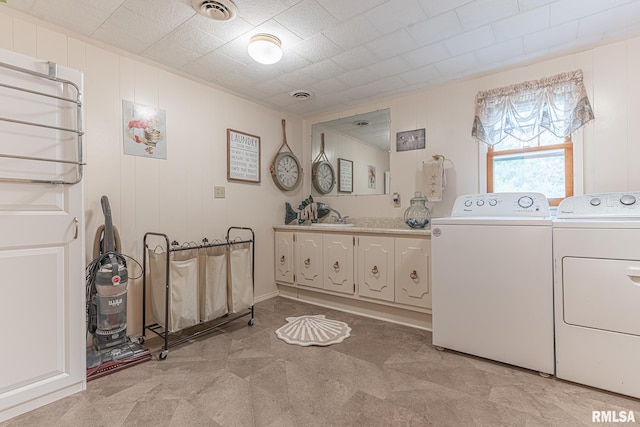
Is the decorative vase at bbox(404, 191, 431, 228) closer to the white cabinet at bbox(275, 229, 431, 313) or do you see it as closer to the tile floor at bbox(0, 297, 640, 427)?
the white cabinet at bbox(275, 229, 431, 313)

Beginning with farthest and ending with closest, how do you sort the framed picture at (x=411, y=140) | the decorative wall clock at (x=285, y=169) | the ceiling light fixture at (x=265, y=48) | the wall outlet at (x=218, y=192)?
the decorative wall clock at (x=285, y=169), the framed picture at (x=411, y=140), the wall outlet at (x=218, y=192), the ceiling light fixture at (x=265, y=48)

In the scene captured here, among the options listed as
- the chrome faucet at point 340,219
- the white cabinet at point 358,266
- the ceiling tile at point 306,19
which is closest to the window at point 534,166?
the white cabinet at point 358,266

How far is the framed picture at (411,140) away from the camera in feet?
10.0

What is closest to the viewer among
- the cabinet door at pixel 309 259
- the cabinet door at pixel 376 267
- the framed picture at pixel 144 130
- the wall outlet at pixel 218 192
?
the framed picture at pixel 144 130

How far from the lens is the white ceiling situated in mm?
1796

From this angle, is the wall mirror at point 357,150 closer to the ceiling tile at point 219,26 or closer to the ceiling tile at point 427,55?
the ceiling tile at point 427,55

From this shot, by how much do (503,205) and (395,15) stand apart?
1592 mm

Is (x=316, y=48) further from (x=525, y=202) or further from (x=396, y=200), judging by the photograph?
(x=525, y=202)

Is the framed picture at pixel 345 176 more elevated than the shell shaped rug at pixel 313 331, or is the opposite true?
the framed picture at pixel 345 176

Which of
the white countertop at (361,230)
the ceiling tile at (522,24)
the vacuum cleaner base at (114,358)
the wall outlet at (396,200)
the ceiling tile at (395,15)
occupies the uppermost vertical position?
the ceiling tile at (395,15)

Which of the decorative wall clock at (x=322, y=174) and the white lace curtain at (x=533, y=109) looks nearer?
the white lace curtain at (x=533, y=109)

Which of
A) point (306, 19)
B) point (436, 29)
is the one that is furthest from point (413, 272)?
point (306, 19)

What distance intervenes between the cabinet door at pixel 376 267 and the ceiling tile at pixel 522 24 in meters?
1.77

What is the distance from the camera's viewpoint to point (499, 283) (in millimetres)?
1952
